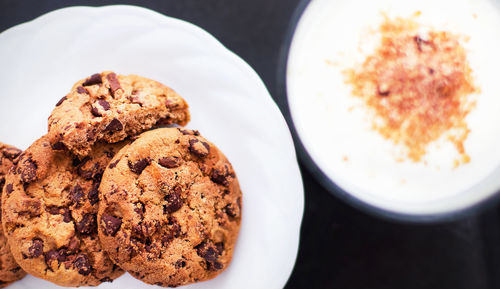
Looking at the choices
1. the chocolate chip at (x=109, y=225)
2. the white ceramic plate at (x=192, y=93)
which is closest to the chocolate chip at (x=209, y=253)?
the white ceramic plate at (x=192, y=93)

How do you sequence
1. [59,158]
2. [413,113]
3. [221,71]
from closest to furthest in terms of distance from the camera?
[413,113], [59,158], [221,71]

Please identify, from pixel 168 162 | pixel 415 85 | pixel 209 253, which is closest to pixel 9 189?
pixel 168 162

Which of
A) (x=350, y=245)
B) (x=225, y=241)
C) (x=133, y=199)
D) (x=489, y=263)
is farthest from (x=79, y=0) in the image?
(x=489, y=263)

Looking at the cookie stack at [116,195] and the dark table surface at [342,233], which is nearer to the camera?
the cookie stack at [116,195]

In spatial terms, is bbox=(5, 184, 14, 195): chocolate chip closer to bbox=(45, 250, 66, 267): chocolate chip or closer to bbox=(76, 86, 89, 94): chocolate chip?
bbox=(45, 250, 66, 267): chocolate chip

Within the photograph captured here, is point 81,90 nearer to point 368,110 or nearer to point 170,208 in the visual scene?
point 170,208

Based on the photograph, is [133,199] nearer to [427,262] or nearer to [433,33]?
[433,33]

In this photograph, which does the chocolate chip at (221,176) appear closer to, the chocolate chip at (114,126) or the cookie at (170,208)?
the cookie at (170,208)
